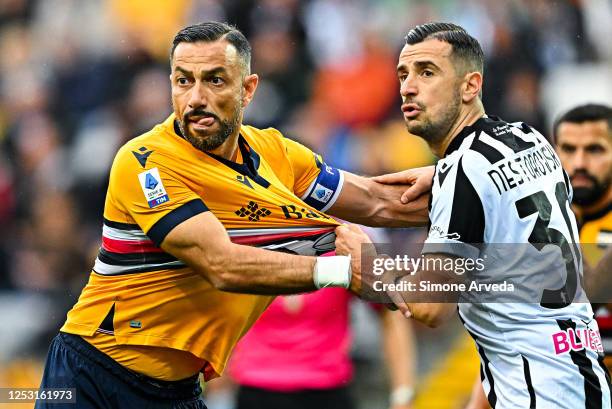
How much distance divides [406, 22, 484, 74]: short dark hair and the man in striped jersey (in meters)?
0.20

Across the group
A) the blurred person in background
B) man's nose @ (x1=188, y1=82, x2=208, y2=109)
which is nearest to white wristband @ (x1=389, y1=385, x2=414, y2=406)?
the blurred person in background

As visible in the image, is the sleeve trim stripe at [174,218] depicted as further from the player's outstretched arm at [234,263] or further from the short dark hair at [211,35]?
the short dark hair at [211,35]

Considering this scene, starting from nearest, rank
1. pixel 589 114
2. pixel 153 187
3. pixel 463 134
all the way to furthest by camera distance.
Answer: pixel 463 134 < pixel 153 187 < pixel 589 114

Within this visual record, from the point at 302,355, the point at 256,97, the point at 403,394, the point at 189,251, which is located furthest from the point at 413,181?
the point at 256,97

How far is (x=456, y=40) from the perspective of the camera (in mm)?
5230

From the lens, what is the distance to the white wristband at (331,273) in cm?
514

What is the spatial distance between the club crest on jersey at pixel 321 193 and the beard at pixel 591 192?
2277 mm

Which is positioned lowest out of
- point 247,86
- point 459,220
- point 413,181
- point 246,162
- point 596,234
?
point 596,234

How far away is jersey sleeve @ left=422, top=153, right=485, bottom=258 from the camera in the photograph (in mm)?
4758

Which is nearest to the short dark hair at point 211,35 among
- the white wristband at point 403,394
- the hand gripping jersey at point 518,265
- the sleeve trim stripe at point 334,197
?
the sleeve trim stripe at point 334,197

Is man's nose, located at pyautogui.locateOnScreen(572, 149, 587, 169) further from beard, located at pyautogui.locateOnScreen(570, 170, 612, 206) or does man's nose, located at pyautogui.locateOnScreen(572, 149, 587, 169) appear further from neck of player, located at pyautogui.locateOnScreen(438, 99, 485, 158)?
neck of player, located at pyautogui.locateOnScreen(438, 99, 485, 158)

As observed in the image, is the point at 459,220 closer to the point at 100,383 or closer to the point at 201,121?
the point at 201,121

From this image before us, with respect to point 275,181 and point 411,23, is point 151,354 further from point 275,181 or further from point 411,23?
point 411,23

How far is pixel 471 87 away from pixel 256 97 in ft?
18.7
